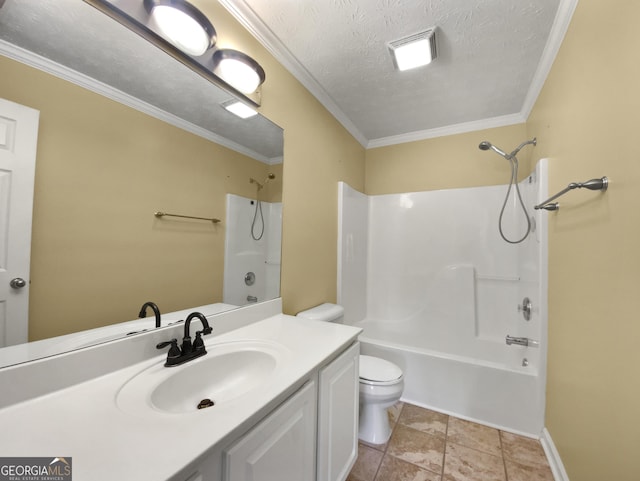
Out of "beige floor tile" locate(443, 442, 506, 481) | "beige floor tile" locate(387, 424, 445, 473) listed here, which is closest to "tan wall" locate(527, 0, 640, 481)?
"beige floor tile" locate(443, 442, 506, 481)

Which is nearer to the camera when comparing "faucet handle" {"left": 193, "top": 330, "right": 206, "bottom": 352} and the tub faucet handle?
"faucet handle" {"left": 193, "top": 330, "right": 206, "bottom": 352}

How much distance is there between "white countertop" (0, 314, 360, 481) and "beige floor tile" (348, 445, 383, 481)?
1.02 m

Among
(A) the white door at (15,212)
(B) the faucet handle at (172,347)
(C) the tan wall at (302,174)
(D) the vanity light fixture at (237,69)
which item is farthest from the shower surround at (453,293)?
(A) the white door at (15,212)

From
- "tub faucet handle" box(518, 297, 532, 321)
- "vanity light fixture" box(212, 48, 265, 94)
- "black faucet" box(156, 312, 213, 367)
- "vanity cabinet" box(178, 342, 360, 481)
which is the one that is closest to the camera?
"vanity cabinet" box(178, 342, 360, 481)

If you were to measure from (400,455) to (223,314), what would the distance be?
1386 mm

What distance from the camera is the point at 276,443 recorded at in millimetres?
763

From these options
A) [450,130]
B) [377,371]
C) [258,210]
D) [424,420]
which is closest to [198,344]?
[258,210]

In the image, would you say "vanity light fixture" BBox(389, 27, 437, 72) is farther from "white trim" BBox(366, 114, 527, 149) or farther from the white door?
the white door

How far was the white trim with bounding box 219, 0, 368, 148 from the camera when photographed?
1.29m

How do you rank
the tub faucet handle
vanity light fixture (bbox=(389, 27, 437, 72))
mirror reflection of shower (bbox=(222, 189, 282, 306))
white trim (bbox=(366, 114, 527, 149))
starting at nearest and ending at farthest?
mirror reflection of shower (bbox=(222, 189, 282, 306))
vanity light fixture (bbox=(389, 27, 437, 72))
the tub faucet handle
white trim (bbox=(366, 114, 527, 149))

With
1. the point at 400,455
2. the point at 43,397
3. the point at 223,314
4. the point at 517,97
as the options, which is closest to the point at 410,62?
the point at 517,97

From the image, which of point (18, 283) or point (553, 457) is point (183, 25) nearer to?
point (18, 283)

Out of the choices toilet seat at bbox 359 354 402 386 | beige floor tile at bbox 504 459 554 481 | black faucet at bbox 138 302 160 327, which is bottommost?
beige floor tile at bbox 504 459 554 481

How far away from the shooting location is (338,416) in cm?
114
